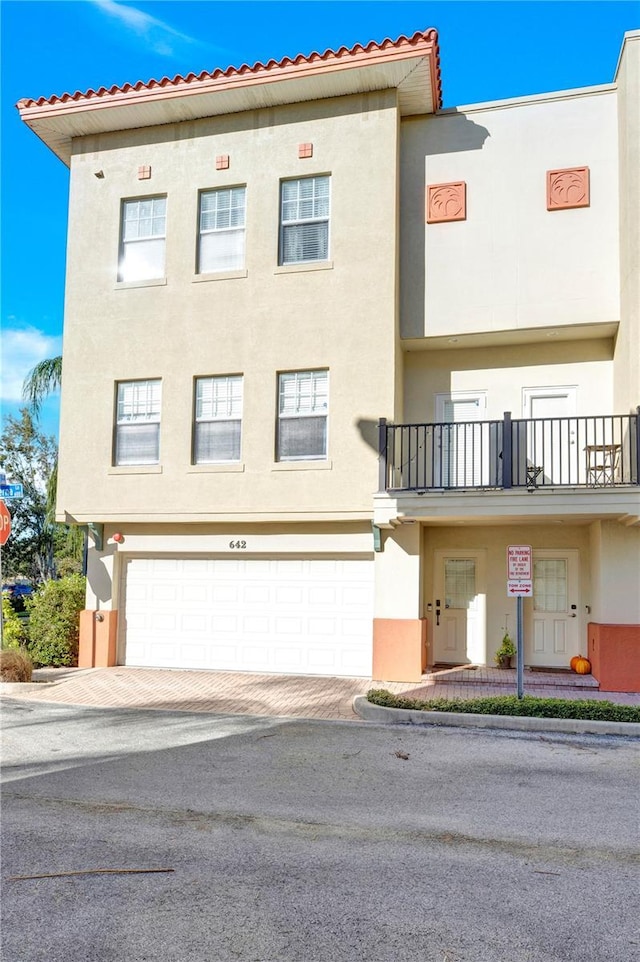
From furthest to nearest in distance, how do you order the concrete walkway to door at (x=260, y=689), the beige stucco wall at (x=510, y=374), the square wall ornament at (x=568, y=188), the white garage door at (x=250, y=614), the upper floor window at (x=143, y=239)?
the upper floor window at (x=143, y=239), the beige stucco wall at (x=510, y=374), the white garage door at (x=250, y=614), the square wall ornament at (x=568, y=188), the concrete walkway to door at (x=260, y=689)

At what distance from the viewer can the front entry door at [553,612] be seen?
45.4 feet

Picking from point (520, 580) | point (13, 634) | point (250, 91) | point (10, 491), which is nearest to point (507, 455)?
point (520, 580)

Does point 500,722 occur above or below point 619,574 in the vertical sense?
below

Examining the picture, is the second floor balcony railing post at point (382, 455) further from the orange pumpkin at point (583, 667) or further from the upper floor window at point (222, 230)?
the orange pumpkin at point (583, 667)

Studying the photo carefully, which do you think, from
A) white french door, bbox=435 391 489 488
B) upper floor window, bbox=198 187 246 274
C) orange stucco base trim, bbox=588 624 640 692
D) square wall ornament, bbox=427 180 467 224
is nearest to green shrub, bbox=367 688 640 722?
orange stucco base trim, bbox=588 624 640 692

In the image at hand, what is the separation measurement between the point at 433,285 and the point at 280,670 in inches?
295

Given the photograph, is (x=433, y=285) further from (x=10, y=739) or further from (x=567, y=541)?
(x=10, y=739)

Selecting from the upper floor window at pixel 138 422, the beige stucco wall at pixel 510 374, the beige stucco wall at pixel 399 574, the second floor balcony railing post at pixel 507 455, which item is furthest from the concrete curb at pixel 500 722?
the upper floor window at pixel 138 422

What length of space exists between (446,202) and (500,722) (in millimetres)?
9211

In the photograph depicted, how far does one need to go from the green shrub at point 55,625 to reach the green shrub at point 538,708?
737cm

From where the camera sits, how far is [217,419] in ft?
46.6

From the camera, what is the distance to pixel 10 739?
29.7 feet

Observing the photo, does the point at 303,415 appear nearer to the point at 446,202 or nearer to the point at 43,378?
the point at 446,202

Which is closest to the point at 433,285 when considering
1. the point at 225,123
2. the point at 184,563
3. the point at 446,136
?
the point at 446,136
